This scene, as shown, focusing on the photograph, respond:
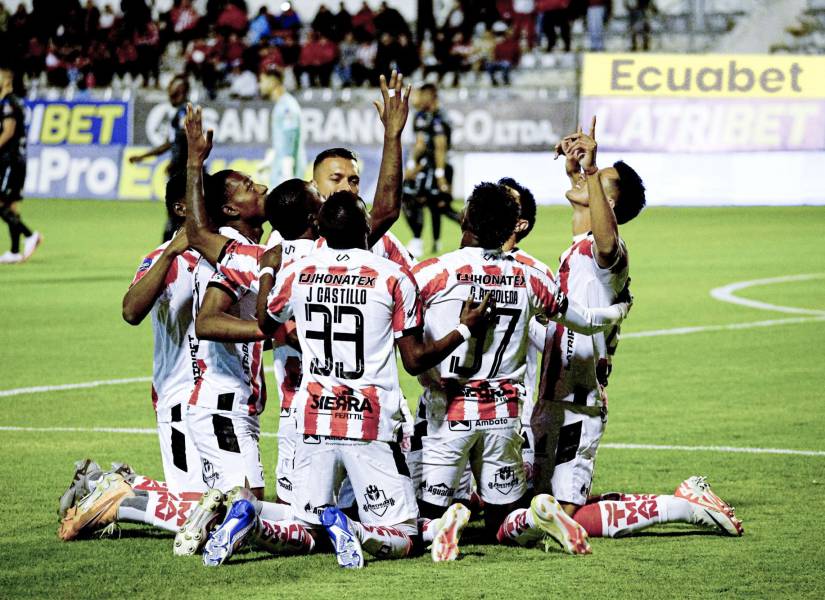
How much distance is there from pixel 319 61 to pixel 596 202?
2667 cm

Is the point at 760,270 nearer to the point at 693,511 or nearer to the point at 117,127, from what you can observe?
the point at 693,511

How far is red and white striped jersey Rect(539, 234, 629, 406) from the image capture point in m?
6.82

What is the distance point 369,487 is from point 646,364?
20.6 feet

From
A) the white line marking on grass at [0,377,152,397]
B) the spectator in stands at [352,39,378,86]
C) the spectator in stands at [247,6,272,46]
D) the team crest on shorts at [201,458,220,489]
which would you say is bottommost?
the white line marking on grass at [0,377,152,397]

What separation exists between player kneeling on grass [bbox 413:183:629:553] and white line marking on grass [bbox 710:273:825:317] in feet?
29.3

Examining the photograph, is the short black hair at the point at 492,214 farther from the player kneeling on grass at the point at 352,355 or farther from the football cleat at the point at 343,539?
the football cleat at the point at 343,539

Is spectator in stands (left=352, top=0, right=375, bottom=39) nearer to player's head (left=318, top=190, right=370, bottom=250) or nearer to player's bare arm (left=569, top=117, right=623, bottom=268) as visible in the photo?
player's bare arm (left=569, top=117, right=623, bottom=268)

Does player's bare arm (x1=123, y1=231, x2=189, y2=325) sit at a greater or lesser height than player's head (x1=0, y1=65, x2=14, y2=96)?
lesser

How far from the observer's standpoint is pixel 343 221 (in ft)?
20.2

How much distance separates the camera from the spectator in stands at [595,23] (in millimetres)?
32219

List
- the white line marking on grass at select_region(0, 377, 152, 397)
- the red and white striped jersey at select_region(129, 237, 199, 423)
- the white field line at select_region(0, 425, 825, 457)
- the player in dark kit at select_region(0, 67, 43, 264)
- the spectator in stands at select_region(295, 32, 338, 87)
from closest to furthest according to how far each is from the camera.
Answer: the red and white striped jersey at select_region(129, 237, 199, 423) → the white field line at select_region(0, 425, 825, 457) → the white line marking on grass at select_region(0, 377, 152, 397) → the player in dark kit at select_region(0, 67, 43, 264) → the spectator in stands at select_region(295, 32, 338, 87)

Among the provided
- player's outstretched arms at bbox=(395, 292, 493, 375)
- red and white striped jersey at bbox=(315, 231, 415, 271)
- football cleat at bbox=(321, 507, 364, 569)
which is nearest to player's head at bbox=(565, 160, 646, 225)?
red and white striped jersey at bbox=(315, 231, 415, 271)

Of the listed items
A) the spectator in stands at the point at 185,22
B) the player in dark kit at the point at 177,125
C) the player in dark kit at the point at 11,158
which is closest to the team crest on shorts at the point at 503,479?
the player in dark kit at the point at 177,125

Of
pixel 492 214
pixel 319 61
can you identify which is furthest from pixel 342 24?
pixel 492 214
